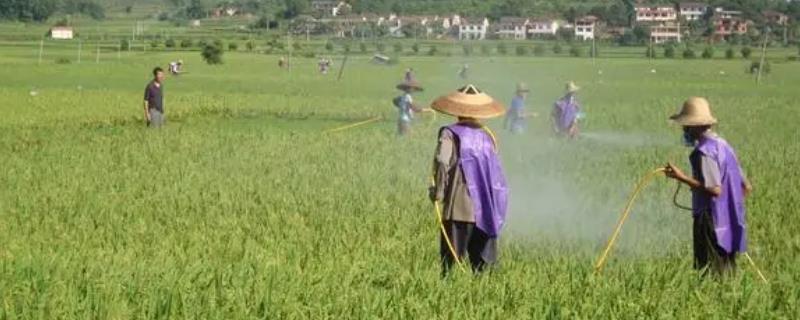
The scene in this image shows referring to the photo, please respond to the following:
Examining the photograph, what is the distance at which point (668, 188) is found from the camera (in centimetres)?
1262

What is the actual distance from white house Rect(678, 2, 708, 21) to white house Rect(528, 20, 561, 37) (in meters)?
32.5

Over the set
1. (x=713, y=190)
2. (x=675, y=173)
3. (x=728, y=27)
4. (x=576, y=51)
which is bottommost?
(x=713, y=190)

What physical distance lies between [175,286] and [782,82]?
140 feet

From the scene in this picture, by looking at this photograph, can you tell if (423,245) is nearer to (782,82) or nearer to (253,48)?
(782,82)

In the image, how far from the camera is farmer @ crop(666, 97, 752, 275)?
700cm

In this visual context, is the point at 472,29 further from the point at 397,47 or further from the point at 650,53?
the point at 650,53

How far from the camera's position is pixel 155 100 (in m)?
18.0

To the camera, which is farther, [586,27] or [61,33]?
[61,33]

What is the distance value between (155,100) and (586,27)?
6504 centimetres

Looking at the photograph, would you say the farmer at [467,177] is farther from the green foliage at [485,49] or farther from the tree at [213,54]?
the tree at [213,54]

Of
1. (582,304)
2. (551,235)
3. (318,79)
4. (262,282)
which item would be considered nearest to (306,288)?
(262,282)

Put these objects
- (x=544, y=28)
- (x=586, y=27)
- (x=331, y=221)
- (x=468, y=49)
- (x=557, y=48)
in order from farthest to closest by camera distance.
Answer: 1. (x=586, y=27)
2. (x=544, y=28)
3. (x=557, y=48)
4. (x=468, y=49)
5. (x=331, y=221)

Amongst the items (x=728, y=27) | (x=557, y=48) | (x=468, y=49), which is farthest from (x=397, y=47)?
(x=728, y=27)

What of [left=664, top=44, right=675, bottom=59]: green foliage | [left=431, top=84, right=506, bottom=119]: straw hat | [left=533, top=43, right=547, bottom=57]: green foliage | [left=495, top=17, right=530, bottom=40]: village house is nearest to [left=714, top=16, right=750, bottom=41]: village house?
[left=664, top=44, right=675, bottom=59]: green foliage
